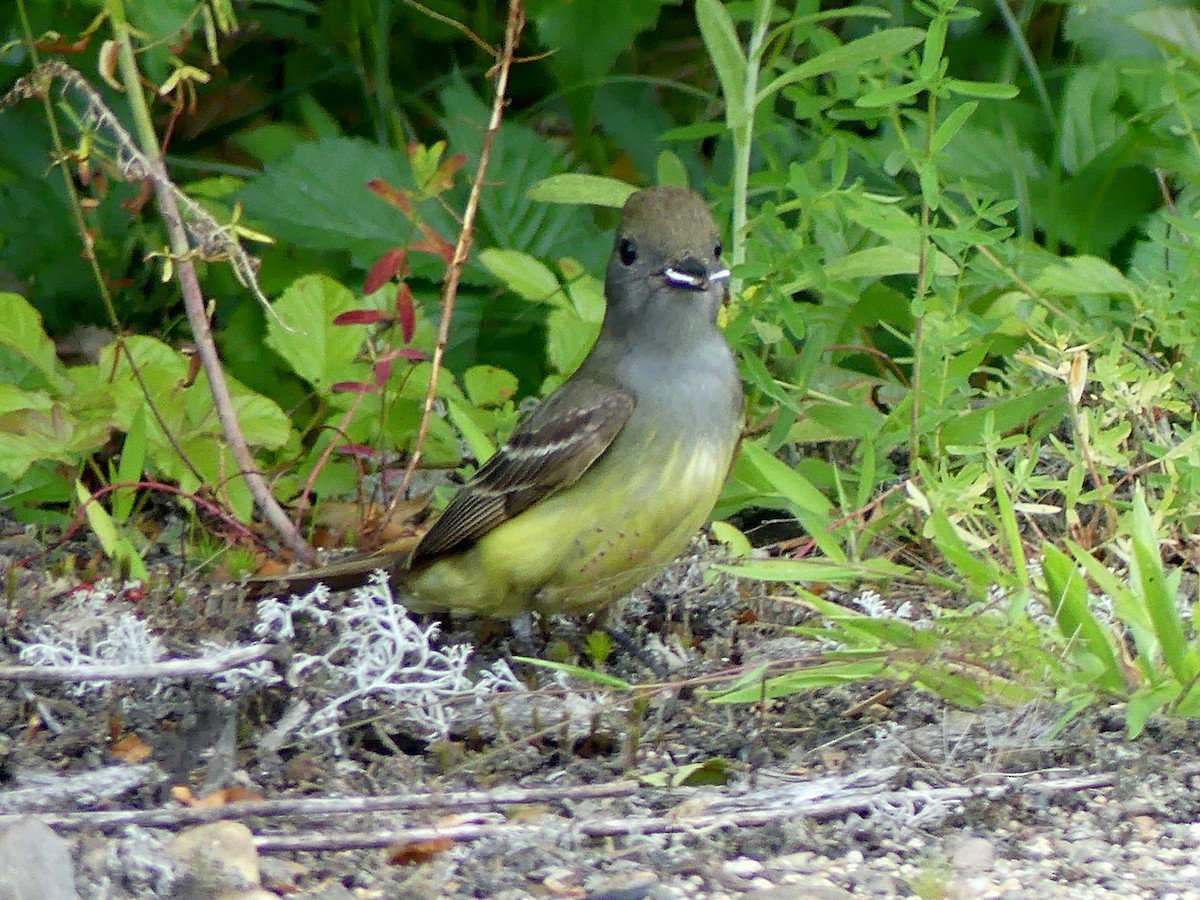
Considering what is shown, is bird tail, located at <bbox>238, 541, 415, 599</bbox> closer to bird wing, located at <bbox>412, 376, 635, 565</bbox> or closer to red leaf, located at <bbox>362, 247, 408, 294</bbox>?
bird wing, located at <bbox>412, 376, 635, 565</bbox>

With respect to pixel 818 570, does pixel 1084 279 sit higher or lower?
higher

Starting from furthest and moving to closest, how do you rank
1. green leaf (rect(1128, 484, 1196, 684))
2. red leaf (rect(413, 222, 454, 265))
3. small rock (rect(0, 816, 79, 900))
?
red leaf (rect(413, 222, 454, 265)) → green leaf (rect(1128, 484, 1196, 684)) → small rock (rect(0, 816, 79, 900))

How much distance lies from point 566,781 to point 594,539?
2.28ft

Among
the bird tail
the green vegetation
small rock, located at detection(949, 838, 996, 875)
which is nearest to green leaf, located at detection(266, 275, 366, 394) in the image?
the green vegetation

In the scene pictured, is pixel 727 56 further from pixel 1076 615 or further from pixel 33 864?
pixel 33 864

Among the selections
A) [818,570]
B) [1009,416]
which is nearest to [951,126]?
[1009,416]

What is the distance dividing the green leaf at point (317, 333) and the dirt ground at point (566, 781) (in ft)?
2.66

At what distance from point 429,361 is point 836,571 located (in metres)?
1.58

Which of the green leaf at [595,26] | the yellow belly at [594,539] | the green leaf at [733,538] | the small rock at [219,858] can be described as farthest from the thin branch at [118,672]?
the green leaf at [595,26]

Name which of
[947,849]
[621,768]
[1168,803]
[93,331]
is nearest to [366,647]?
[621,768]

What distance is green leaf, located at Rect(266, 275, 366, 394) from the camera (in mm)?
4496

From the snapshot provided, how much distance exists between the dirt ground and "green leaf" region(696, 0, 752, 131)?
128 centimetres

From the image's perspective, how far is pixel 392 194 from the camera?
427 centimetres

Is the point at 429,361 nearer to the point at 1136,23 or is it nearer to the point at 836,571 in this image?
the point at 836,571
